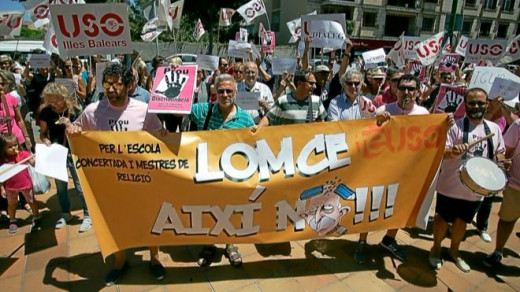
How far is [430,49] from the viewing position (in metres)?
7.65

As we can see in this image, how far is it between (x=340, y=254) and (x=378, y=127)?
4.97ft

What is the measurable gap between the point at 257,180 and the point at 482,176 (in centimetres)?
204

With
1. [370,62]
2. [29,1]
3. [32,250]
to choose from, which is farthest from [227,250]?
[29,1]

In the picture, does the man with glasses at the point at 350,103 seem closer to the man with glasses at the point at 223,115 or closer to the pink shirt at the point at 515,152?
the man with glasses at the point at 223,115

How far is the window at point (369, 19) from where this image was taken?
35.7 meters

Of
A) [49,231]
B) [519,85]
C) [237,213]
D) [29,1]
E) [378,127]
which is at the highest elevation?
[29,1]

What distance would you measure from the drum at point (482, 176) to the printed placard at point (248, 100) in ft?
8.67

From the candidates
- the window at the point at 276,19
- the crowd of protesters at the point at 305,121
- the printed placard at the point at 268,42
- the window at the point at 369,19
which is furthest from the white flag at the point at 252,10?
the window at the point at 276,19

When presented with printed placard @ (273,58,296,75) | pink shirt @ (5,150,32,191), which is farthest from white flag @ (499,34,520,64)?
pink shirt @ (5,150,32,191)

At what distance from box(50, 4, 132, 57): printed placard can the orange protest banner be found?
1.64 meters

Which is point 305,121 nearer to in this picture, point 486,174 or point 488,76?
point 486,174

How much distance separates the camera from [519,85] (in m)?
3.74

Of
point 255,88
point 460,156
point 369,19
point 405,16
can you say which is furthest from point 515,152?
point 405,16

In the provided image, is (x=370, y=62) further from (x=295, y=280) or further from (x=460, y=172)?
(x=295, y=280)
